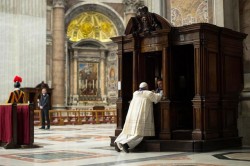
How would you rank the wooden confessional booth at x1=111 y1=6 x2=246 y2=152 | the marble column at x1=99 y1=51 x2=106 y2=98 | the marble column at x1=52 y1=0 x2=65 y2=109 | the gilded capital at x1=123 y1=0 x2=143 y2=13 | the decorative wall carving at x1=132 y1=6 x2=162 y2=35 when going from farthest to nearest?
1. the marble column at x1=99 y1=51 x2=106 y2=98
2. the gilded capital at x1=123 y1=0 x2=143 y2=13
3. the marble column at x1=52 y1=0 x2=65 y2=109
4. the decorative wall carving at x1=132 y1=6 x2=162 y2=35
5. the wooden confessional booth at x1=111 y1=6 x2=246 y2=152

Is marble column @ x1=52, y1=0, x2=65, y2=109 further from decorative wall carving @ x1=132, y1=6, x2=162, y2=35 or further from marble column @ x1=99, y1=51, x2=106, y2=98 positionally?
decorative wall carving @ x1=132, y1=6, x2=162, y2=35

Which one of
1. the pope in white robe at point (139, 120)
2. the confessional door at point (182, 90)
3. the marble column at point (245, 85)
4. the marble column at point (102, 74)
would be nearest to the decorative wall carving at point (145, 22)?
the confessional door at point (182, 90)

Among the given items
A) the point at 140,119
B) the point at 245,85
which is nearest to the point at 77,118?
the point at 245,85

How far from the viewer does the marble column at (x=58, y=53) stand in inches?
985

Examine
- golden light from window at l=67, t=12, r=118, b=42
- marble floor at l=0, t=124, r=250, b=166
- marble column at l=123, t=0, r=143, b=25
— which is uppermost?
marble column at l=123, t=0, r=143, b=25

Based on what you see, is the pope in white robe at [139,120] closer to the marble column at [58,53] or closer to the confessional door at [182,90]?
the confessional door at [182,90]

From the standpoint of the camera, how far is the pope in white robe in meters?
7.93

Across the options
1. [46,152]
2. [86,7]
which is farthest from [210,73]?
[86,7]

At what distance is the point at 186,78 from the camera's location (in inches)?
354

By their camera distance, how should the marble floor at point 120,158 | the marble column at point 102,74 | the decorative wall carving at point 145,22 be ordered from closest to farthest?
the marble floor at point 120,158, the decorative wall carving at point 145,22, the marble column at point 102,74

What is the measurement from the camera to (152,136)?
8219 mm

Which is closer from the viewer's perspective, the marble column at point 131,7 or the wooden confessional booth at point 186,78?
the wooden confessional booth at point 186,78

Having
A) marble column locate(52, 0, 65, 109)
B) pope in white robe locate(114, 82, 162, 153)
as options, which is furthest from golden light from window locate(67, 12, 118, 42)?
pope in white robe locate(114, 82, 162, 153)

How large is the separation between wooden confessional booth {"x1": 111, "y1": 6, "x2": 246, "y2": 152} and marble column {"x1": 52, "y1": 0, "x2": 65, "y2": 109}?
16101 mm
